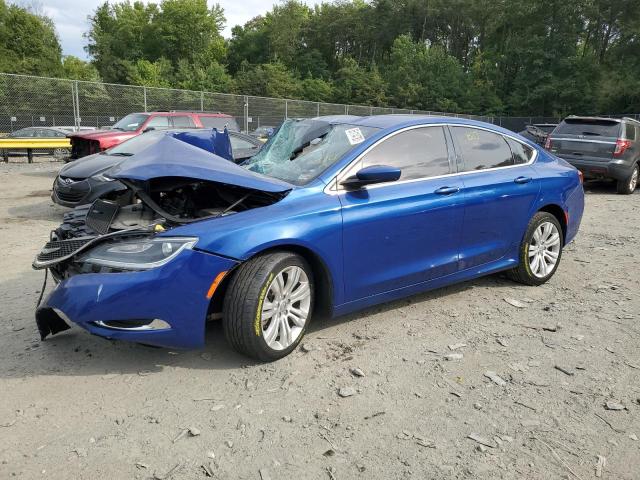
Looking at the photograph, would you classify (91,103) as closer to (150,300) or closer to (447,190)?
(447,190)

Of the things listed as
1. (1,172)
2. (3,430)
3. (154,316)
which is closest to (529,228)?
(154,316)

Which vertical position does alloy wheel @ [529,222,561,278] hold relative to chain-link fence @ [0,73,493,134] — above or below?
below

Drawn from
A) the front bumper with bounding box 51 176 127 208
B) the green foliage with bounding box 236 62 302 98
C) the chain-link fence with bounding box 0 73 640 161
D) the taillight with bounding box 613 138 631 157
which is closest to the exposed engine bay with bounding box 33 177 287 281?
the front bumper with bounding box 51 176 127 208

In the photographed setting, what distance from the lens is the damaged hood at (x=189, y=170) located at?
11.0 feet

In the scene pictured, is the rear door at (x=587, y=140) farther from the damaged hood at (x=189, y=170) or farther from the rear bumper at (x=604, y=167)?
the damaged hood at (x=189, y=170)

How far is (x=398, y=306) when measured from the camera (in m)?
4.49

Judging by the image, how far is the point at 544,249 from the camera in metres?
5.07

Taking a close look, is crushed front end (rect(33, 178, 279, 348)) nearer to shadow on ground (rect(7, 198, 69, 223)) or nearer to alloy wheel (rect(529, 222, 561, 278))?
alloy wheel (rect(529, 222, 561, 278))

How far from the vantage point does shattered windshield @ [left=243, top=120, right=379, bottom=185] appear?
387 centimetres

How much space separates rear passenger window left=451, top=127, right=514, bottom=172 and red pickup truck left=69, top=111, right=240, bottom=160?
258 inches

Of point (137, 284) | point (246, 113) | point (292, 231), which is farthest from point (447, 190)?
point (246, 113)

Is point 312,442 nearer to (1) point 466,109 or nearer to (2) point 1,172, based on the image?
(2) point 1,172

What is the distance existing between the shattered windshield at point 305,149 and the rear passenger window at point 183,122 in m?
8.90

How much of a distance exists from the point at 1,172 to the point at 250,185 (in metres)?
13.2
